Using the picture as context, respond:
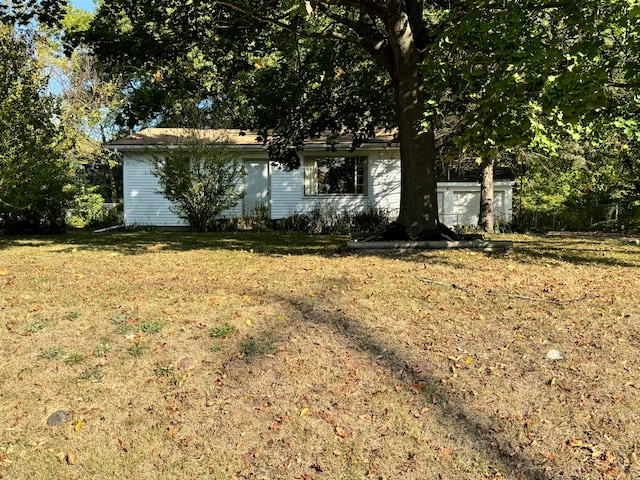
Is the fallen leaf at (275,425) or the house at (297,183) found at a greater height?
the house at (297,183)

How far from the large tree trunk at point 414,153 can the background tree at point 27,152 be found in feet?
28.8

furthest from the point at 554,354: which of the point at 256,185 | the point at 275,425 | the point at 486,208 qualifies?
the point at 256,185

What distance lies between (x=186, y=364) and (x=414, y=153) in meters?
6.35

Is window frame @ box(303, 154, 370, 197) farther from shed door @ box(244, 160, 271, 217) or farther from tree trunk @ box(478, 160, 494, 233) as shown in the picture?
tree trunk @ box(478, 160, 494, 233)

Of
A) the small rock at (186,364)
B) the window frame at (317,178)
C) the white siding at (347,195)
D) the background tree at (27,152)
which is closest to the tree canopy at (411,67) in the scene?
the background tree at (27,152)

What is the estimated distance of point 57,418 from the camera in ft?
10.9

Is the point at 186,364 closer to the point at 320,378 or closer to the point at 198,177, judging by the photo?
the point at 320,378

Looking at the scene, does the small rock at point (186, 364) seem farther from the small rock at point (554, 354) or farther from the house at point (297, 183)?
the house at point (297, 183)

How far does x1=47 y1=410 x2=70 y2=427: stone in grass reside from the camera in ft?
10.8

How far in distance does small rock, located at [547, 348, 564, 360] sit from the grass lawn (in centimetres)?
2

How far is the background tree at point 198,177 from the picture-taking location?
1520 centimetres

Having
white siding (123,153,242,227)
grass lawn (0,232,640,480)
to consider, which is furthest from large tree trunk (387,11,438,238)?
white siding (123,153,242,227)

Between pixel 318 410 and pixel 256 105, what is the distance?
10300 mm

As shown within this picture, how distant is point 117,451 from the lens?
309 cm
